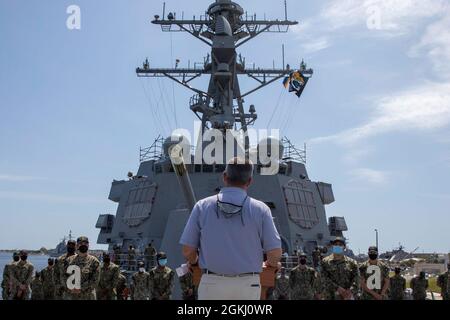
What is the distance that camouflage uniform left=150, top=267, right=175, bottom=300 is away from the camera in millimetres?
6770

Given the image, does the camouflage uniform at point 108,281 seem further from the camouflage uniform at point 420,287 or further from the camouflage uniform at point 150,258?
the camouflage uniform at point 420,287

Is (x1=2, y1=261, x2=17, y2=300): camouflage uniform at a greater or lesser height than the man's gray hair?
lesser

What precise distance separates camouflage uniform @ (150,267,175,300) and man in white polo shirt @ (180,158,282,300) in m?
4.43

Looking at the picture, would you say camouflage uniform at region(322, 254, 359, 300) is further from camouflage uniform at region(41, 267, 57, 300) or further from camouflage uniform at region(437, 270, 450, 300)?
camouflage uniform at region(41, 267, 57, 300)

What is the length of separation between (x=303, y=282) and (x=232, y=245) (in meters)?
5.32

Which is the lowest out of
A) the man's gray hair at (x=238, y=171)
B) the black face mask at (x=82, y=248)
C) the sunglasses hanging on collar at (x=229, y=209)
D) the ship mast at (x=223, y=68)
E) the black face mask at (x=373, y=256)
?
the black face mask at (x=373, y=256)

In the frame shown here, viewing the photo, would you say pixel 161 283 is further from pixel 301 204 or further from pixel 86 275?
pixel 301 204

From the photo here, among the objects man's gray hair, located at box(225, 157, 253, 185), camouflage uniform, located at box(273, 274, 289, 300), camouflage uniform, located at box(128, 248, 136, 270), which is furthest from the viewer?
camouflage uniform, located at box(128, 248, 136, 270)

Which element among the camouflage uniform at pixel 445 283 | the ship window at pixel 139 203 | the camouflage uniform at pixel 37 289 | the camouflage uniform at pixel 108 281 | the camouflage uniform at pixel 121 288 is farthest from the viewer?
the ship window at pixel 139 203

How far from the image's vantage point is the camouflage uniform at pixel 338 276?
513 cm

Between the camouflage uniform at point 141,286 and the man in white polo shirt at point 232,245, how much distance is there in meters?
4.66

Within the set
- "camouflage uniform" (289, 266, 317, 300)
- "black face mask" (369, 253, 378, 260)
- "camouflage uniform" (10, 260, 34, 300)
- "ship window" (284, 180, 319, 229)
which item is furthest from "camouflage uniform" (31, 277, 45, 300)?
"ship window" (284, 180, 319, 229)

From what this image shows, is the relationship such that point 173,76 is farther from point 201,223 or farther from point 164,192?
point 201,223

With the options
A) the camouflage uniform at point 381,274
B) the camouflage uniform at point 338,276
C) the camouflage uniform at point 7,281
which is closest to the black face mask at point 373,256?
the camouflage uniform at point 381,274
